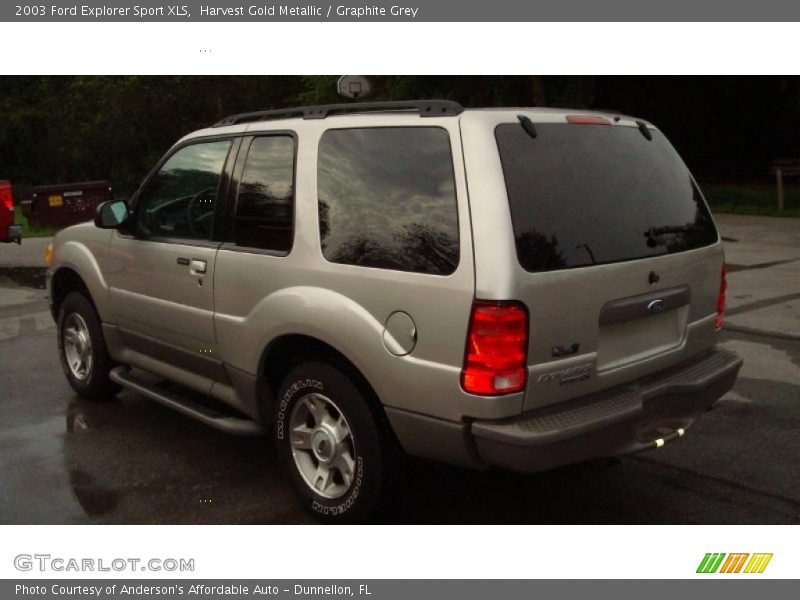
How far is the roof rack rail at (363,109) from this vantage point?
11.3 feet

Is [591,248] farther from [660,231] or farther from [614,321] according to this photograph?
[660,231]

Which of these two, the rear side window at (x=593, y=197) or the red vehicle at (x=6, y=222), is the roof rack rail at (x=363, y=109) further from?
the red vehicle at (x=6, y=222)

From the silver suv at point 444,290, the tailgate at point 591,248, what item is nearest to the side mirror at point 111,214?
the silver suv at point 444,290

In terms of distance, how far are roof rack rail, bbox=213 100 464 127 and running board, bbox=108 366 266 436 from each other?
1553mm

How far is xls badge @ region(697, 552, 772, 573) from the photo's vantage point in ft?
11.3

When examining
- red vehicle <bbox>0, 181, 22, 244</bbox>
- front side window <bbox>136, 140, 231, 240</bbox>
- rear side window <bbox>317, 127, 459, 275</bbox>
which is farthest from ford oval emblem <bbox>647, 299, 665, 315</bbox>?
red vehicle <bbox>0, 181, 22, 244</bbox>

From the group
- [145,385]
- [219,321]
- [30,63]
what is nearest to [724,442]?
[219,321]

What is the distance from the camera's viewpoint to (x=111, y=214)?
5.10m

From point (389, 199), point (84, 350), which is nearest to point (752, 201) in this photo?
point (84, 350)

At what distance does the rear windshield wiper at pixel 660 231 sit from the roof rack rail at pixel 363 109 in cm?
103

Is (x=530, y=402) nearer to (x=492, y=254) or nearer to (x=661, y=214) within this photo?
(x=492, y=254)

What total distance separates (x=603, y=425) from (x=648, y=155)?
1.38m

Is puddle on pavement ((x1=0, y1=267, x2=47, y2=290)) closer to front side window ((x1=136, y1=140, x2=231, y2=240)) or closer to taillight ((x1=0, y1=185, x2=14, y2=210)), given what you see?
taillight ((x1=0, y1=185, x2=14, y2=210))

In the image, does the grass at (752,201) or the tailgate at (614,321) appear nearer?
the tailgate at (614,321)
